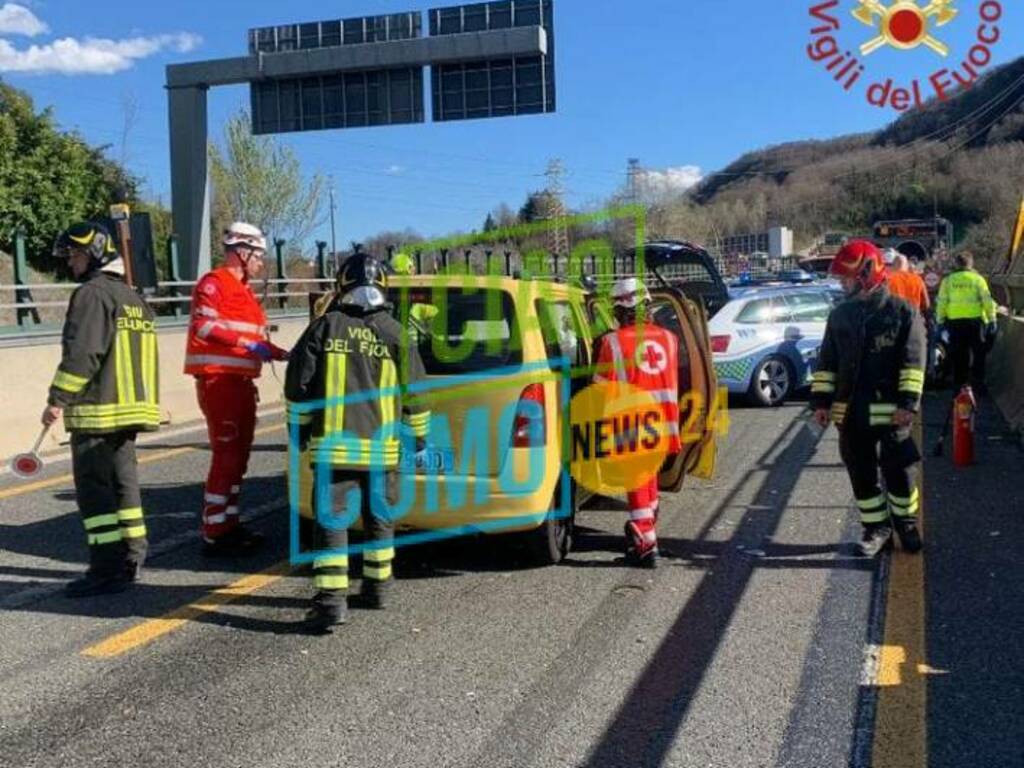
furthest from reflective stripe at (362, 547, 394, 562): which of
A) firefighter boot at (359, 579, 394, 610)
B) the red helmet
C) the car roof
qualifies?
the car roof

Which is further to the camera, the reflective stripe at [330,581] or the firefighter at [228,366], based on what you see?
the firefighter at [228,366]

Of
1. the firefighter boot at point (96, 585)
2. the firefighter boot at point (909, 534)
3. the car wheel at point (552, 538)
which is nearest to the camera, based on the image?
the firefighter boot at point (96, 585)

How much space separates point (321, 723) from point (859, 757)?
192 centimetres

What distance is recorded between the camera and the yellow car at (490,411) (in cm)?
528

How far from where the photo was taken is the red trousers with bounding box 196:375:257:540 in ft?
19.5

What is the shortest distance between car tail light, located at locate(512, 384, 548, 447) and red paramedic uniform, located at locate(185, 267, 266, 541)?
1757 mm

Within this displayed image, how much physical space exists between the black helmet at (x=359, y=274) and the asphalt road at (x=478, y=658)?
1.64 m

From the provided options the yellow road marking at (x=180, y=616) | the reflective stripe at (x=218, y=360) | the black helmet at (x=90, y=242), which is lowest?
the yellow road marking at (x=180, y=616)

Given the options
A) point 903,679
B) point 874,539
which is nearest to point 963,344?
point 874,539

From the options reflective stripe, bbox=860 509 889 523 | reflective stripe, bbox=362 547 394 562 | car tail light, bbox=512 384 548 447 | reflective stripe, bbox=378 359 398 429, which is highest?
reflective stripe, bbox=378 359 398 429

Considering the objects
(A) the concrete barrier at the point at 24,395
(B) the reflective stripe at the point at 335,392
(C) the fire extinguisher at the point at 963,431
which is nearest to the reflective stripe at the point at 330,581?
(B) the reflective stripe at the point at 335,392

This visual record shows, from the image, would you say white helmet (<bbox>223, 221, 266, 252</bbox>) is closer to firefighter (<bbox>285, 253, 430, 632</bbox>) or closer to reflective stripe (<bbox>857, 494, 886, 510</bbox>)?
firefighter (<bbox>285, 253, 430, 632</bbox>)

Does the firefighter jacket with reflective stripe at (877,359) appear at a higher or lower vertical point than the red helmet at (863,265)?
lower

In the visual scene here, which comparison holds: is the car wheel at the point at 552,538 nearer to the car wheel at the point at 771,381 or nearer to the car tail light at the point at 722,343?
the car tail light at the point at 722,343
